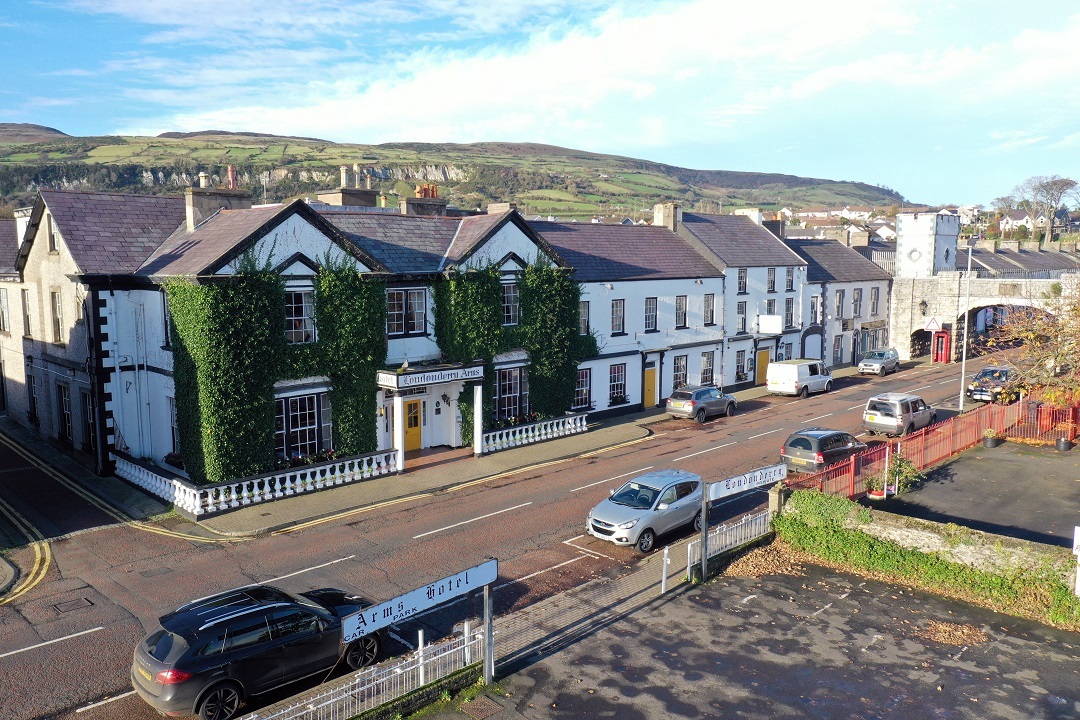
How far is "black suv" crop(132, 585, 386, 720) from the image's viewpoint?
11312mm

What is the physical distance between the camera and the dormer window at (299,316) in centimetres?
2477

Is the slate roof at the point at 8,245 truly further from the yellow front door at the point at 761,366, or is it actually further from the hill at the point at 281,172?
the hill at the point at 281,172

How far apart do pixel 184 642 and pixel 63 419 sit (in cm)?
2201

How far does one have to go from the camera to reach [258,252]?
2378 cm

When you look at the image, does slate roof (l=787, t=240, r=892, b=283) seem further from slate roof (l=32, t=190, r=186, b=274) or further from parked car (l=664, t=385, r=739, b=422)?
slate roof (l=32, t=190, r=186, b=274)

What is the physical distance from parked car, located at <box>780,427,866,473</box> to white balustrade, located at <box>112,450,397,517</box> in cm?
1360

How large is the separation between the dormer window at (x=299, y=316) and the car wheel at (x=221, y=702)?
1442 centimetres

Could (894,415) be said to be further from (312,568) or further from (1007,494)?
(312,568)

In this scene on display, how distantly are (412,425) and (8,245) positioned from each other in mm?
23090

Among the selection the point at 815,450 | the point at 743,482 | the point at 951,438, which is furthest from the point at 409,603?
the point at 951,438

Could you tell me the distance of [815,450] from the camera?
84.2ft

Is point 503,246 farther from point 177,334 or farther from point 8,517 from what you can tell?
point 8,517

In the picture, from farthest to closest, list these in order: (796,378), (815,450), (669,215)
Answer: (669,215) < (796,378) < (815,450)

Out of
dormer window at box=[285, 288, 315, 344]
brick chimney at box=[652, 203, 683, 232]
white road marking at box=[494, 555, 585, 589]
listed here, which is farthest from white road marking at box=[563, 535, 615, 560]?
brick chimney at box=[652, 203, 683, 232]
